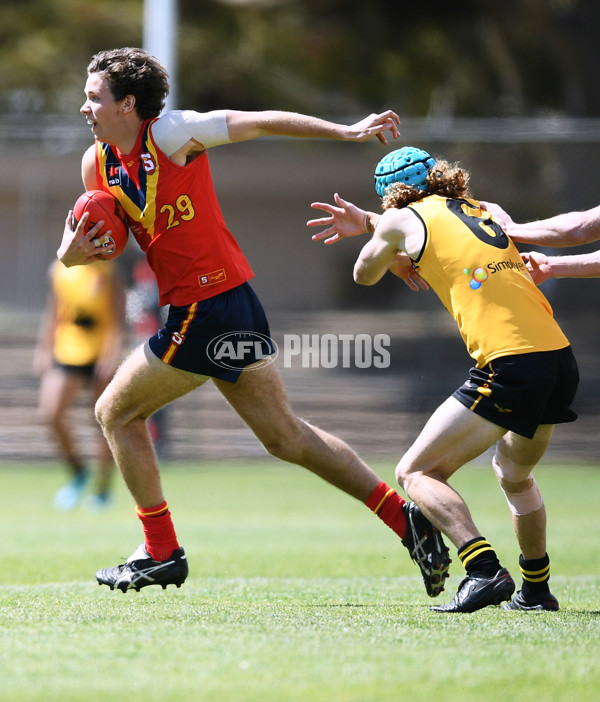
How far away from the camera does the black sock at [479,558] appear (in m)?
4.86

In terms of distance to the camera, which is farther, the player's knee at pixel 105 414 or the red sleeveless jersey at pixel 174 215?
the player's knee at pixel 105 414

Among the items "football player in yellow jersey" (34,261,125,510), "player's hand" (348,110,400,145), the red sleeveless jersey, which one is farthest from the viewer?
"football player in yellow jersey" (34,261,125,510)

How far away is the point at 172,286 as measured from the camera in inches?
214

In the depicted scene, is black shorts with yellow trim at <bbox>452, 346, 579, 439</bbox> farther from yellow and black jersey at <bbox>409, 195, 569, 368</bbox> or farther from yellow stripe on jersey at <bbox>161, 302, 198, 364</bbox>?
yellow stripe on jersey at <bbox>161, 302, 198, 364</bbox>

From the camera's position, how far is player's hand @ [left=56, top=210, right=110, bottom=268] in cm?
533

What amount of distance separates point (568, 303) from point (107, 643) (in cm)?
1441

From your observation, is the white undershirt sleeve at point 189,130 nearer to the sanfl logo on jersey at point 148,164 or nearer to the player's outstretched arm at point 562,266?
the sanfl logo on jersey at point 148,164

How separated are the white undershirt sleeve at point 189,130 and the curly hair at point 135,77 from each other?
19 centimetres

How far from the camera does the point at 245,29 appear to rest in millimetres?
23812

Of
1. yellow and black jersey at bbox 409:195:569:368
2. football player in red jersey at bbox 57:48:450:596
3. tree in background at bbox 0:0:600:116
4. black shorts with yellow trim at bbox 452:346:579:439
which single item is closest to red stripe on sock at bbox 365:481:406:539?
football player in red jersey at bbox 57:48:450:596

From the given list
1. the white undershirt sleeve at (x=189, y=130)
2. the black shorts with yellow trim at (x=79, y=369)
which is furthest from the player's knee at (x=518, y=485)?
the black shorts with yellow trim at (x=79, y=369)

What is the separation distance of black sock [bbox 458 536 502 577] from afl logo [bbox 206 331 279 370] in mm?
1319

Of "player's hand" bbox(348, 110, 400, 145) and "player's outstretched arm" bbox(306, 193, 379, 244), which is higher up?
"player's hand" bbox(348, 110, 400, 145)

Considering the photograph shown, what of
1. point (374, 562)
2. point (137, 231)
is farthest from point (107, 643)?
point (374, 562)
